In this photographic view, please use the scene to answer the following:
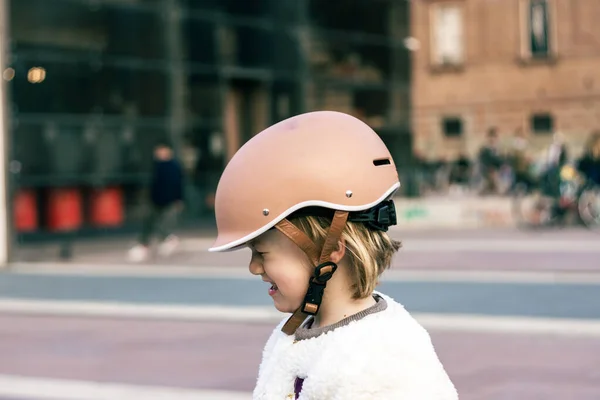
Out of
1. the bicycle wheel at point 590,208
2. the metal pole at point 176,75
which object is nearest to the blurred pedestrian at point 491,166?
the bicycle wheel at point 590,208

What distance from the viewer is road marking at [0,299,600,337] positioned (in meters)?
9.46

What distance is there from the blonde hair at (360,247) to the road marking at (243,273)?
11105 mm

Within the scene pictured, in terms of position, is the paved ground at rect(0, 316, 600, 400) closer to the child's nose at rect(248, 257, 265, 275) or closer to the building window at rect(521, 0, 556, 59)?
the child's nose at rect(248, 257, 265, 275)

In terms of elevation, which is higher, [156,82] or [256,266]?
[156,82]

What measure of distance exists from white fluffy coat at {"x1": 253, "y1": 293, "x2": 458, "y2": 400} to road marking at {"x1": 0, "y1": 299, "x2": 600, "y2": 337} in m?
7.14

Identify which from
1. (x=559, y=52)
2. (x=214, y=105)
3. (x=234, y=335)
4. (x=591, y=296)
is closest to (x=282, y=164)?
(x=234, y=335)

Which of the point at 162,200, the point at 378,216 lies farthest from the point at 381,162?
the point at 162,200

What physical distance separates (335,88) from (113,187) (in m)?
7.47

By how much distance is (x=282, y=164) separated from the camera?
7.37 feet

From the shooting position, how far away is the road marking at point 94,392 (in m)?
7.06

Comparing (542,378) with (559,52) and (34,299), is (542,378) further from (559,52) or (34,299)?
(559,52)

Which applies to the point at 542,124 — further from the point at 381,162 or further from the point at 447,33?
the point at 381,162

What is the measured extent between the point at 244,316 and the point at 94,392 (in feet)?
11.2

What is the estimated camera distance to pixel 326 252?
7.38 ft
